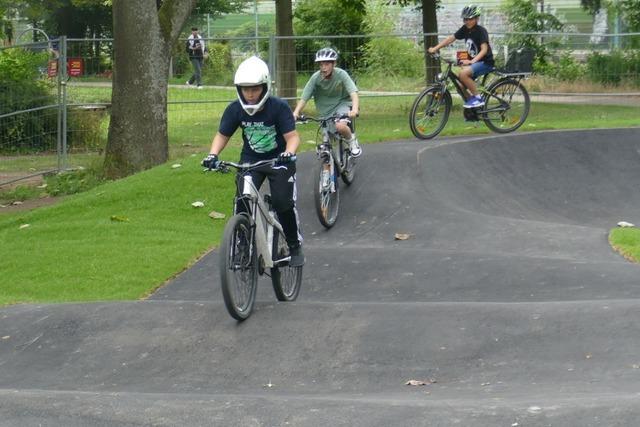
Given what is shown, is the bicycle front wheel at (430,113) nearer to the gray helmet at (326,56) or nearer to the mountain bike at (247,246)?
the gray helmet at (326,56)

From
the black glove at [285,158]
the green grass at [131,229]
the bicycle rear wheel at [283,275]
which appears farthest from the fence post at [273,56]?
the black glove at [285,158]

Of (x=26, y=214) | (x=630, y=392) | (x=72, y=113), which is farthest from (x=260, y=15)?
(x=630, y=392)

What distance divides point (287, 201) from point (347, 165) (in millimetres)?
5266

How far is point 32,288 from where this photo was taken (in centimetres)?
1094

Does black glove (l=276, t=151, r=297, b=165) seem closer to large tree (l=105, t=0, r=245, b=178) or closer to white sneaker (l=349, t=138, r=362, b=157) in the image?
white sneaker (l=349, t=138, r=362, b=157)

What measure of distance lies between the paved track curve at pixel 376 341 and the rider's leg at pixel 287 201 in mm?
501

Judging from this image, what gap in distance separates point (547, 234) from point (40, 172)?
381 inches

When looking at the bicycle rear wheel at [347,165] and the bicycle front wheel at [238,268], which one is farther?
the bicycle rear wheel at [347,165]

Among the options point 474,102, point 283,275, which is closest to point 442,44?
point 474,102

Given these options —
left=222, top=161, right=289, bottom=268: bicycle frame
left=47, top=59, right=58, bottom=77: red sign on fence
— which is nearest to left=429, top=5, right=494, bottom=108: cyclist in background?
left=47, top=59, right=58, bottom=77: red sign on fence

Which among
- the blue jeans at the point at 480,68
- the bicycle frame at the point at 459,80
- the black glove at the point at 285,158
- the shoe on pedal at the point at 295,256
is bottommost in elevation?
the shoe on pedal at the point at 295,256

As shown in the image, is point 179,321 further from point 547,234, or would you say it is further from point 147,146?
point 147,146

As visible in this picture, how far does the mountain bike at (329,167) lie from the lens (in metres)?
12.8

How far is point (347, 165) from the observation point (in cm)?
1414
